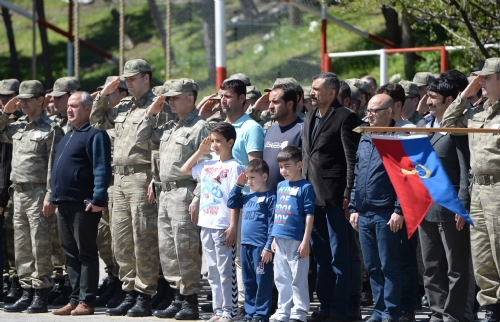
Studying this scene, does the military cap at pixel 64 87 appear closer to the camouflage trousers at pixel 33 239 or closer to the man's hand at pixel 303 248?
the camouflage trousers at pixel 33 239

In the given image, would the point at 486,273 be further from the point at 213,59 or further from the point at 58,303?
the point at 213,59

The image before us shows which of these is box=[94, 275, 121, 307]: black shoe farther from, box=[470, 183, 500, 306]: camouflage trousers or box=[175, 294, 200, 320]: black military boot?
box=[470, 183, 500, 306]: camouflage trousers

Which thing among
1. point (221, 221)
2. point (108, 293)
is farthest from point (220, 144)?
point (108, 293)

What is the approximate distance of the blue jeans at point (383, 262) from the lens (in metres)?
7.41

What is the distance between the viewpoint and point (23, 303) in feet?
30.9

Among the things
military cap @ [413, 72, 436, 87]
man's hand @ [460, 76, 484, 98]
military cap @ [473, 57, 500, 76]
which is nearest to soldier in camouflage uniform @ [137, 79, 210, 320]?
man's hand @ [460, 76, 484, 98]

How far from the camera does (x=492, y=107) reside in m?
7.27

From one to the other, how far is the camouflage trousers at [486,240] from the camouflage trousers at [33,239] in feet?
14.8

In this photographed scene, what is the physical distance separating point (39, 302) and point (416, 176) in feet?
14.6

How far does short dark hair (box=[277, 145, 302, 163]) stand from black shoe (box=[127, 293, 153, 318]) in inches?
86.7

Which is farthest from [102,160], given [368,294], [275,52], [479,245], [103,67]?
[103,67]

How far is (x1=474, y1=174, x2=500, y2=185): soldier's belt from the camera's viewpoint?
7.14 metres

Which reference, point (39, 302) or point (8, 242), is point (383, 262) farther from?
point (8, 242)

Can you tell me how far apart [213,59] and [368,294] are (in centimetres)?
1039
